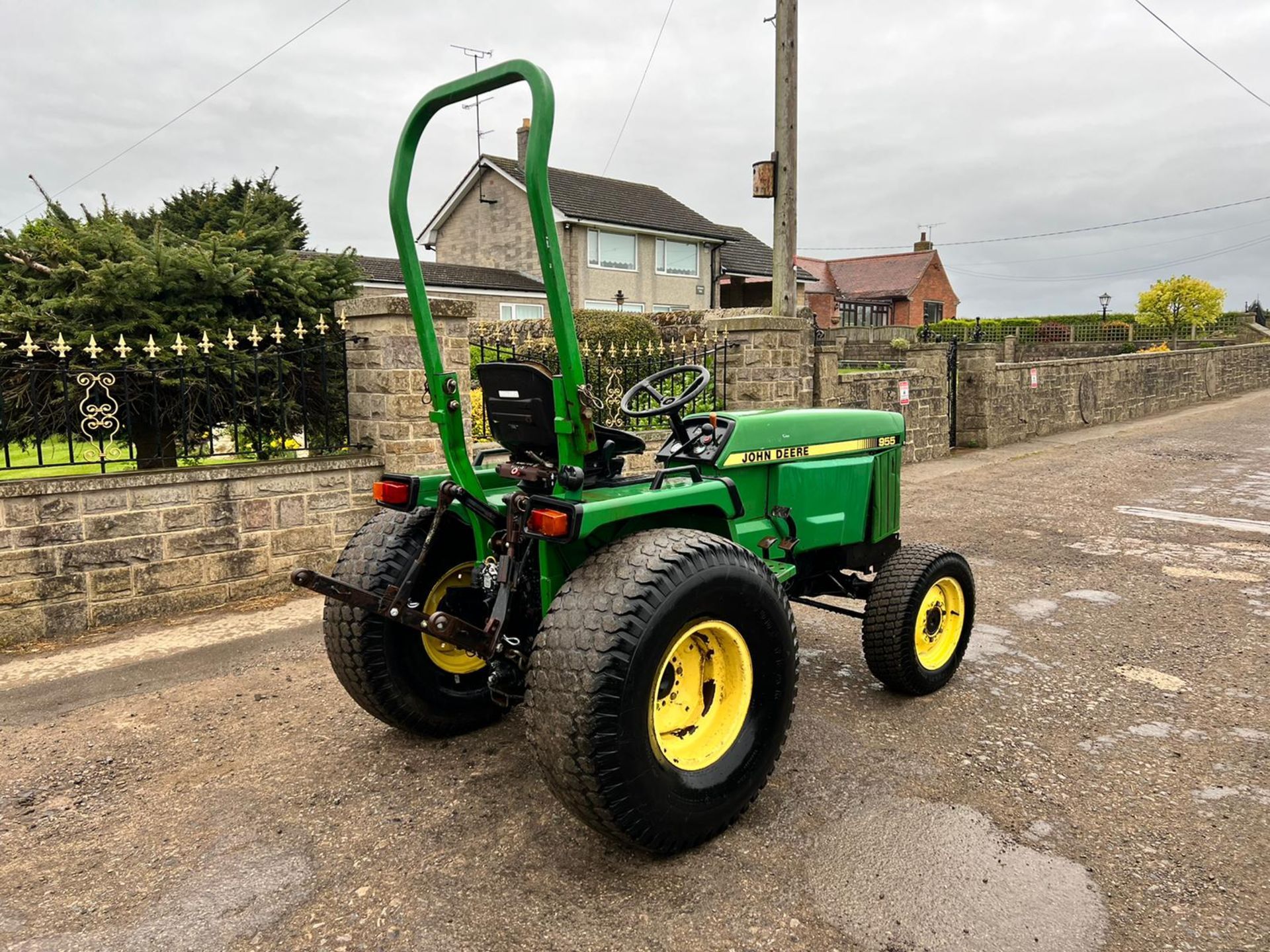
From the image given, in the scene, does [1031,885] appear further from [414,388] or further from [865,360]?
[865,360]

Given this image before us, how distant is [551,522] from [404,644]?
3.72 feet

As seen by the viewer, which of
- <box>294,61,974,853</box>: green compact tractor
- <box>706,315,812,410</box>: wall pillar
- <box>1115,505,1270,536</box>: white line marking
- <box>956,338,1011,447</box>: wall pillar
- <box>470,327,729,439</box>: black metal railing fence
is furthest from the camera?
<box>956,338,1011,447</box>: wall pillar

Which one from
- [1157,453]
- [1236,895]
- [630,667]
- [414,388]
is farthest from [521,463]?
[1157,453]

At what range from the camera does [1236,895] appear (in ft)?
8.04

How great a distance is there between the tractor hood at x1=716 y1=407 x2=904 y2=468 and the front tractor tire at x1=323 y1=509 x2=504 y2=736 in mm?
1178

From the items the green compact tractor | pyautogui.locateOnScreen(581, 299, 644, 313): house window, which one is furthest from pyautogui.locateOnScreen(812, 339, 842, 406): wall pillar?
pyautogui.locateOnScreen(581, 299, 644, 313): house window

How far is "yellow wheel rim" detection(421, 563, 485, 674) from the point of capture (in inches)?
132

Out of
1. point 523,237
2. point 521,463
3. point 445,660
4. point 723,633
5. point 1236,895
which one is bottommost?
point 1236,895

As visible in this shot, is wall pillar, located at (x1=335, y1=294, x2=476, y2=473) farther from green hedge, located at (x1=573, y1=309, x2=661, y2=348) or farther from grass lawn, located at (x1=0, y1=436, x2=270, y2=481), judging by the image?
green hedge, located at (x1=573, y1=309, x2=661, y2=348)

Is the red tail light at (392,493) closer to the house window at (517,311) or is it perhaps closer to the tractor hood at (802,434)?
the tractor hood at (802,434)

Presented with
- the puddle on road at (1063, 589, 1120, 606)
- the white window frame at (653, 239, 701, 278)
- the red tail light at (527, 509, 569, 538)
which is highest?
the white window frame at (653, 239, 701, 278)

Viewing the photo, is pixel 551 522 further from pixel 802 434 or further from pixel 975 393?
pixel 975 393

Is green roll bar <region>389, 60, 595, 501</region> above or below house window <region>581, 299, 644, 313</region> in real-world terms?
below

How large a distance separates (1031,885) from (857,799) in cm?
63
